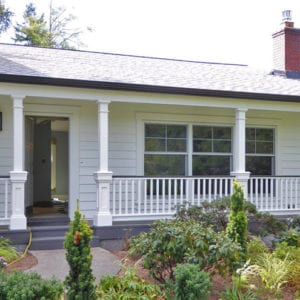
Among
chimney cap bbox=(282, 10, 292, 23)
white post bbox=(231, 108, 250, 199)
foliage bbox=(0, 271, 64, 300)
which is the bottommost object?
foliage bbox=(0, 271, 64, 300)

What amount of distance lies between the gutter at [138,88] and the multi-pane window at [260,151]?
144cm

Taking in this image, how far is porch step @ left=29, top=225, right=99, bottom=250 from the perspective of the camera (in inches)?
307

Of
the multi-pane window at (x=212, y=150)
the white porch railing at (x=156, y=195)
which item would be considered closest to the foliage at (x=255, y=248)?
the white porch railing at (x=156, y=195)

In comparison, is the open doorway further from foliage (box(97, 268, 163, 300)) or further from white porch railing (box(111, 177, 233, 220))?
foliage (box(97, 268, 163, 300))

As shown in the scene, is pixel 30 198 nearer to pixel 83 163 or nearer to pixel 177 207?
pixel 83 163

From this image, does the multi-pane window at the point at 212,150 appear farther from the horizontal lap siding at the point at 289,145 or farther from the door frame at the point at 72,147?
the door frame at the point at 72,147

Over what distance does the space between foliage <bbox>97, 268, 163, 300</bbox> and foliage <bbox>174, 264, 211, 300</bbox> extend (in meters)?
0.45

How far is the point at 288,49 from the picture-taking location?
1312 centimetres

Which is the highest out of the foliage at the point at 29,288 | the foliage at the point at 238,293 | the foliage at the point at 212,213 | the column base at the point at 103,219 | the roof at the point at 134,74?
the roof at the point at 134,74

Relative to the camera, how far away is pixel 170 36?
3659cm

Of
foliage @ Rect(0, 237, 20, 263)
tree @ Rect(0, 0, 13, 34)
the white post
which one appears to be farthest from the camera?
tree @ Rect(0, 0, 13, 34)

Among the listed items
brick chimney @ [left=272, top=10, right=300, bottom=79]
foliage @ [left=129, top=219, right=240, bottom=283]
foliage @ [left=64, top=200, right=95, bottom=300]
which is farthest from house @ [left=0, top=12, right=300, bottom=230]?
foliage @ [left=64, top=200, right=95, bottom=300]

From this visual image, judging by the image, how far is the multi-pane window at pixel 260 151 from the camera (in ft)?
35.4

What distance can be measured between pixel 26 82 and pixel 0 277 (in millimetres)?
4045
